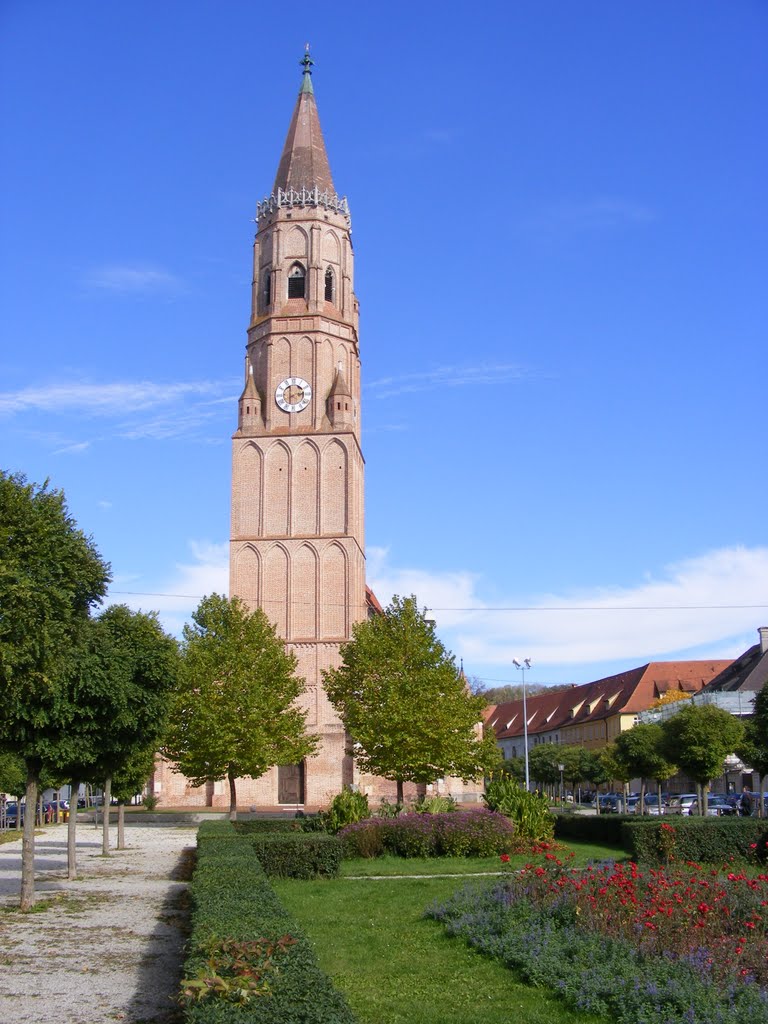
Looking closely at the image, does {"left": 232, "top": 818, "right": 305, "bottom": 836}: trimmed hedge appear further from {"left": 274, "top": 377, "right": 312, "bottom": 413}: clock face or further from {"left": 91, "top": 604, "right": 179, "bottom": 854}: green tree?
{"left": 274, "top": 377, "right": 312, "bottom": 413}: clock face

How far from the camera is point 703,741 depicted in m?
39.4

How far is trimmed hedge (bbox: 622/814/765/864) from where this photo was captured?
23750 mm

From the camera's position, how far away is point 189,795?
57844 mm

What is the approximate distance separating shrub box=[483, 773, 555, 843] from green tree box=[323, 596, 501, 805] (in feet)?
31.8

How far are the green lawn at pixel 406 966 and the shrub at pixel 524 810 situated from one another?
8.74m

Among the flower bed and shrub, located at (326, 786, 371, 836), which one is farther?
shrub, located at (326, 786, 371, 836)

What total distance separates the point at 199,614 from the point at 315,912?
106 feet

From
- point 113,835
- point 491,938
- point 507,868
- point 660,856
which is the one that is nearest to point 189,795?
point 113,835

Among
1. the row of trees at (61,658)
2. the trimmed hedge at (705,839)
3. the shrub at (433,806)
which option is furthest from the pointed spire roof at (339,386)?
the row of trees at (61,658)

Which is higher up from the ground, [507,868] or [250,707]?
[250,707]

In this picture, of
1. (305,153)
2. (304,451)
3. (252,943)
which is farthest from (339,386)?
(252,943)

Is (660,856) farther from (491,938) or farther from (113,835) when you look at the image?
(113,835)

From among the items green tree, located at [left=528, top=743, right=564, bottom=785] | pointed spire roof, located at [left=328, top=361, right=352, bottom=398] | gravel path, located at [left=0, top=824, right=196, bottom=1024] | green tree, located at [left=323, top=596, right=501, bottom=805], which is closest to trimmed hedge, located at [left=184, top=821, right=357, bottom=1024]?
gravel path, located at [left=0, top=824, right=196, bottom=1024]

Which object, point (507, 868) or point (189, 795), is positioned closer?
point (507, 868)
